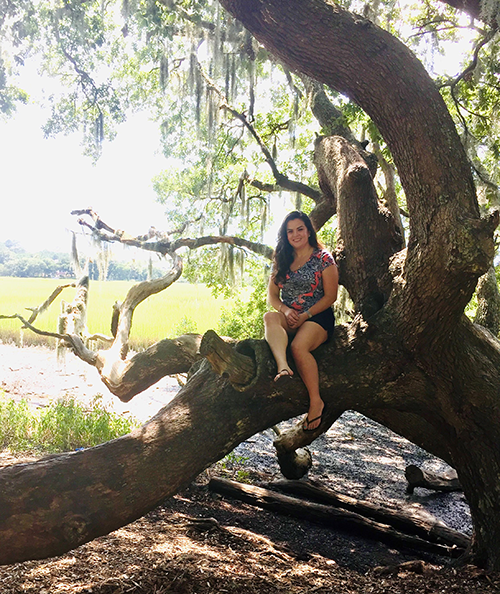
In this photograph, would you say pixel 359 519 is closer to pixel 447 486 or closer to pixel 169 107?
pixel 447 486

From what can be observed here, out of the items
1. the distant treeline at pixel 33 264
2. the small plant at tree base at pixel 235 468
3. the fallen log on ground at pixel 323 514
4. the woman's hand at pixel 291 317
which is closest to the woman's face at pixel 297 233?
the woman's hand at pixel 291 317

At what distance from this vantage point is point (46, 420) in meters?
5.39

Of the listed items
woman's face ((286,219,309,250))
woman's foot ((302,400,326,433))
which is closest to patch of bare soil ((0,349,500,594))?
woman's foot ((302,400,326,433))

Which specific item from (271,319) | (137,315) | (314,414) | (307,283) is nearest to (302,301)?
(307,283)

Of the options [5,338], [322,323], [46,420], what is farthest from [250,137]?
[5,338]

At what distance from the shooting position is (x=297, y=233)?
2.94 meters

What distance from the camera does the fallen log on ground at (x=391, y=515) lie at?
11.5 ft

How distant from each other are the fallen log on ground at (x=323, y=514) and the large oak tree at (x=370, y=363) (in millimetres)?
635

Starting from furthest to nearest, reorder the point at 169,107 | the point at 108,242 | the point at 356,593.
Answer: the point at 169,107
the point at 108,242
the point at 356,593

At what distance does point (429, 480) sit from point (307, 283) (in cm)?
289

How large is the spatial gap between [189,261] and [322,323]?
7.26 meters

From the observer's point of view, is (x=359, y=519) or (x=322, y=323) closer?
(x=322, y=323)

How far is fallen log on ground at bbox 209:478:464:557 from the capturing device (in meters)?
3.47

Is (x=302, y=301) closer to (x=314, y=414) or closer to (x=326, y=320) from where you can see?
(x=326, y=320)
